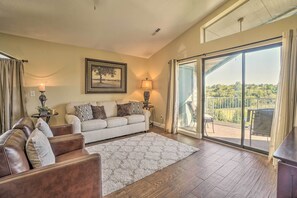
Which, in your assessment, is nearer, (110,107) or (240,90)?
(240,90)

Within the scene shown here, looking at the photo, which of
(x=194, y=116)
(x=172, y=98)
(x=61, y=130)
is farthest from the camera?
(x=172, y=98)

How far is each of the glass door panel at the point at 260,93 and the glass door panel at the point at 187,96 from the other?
126 centimetres

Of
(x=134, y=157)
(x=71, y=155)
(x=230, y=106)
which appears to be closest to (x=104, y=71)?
(x=134, y=157)

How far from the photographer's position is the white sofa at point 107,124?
3.35 meters

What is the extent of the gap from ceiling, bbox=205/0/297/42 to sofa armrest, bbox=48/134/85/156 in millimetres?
3609

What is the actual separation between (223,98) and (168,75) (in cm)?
174

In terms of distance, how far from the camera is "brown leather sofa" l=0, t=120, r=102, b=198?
1033 mm

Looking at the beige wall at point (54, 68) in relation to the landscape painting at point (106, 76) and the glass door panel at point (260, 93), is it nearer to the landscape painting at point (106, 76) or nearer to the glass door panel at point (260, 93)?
the landscape painting at point (106, 76)

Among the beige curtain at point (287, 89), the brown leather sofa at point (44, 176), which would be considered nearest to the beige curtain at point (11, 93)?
the brown leather sofa at point (44, 176)

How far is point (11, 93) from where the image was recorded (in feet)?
10.3

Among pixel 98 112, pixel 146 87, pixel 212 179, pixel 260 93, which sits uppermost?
pixel 146 87

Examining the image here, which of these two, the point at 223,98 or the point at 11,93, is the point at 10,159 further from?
the point at 223,98

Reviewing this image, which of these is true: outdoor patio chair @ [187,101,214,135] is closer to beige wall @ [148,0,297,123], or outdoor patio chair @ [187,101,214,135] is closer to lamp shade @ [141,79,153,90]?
beige wall @ [148,0,297,123]

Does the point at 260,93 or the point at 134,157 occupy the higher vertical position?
the point at 260,93
